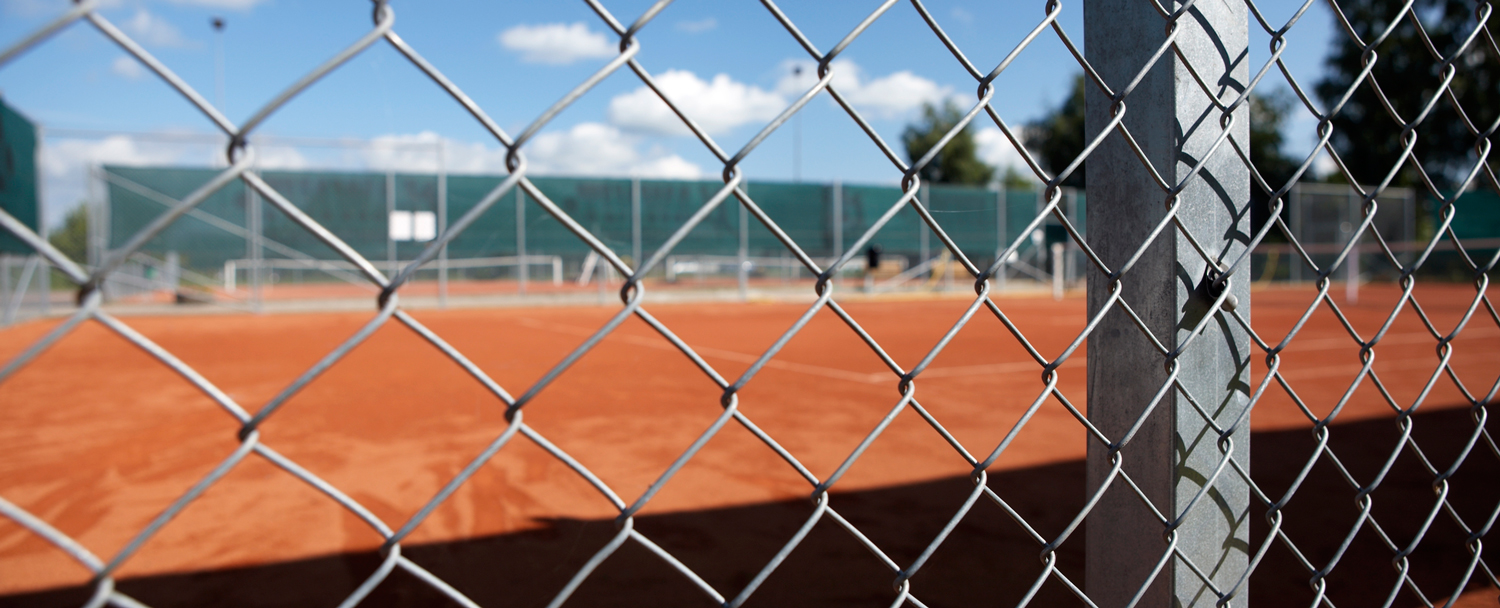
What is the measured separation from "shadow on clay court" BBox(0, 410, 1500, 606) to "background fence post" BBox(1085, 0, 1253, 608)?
73 centimetres

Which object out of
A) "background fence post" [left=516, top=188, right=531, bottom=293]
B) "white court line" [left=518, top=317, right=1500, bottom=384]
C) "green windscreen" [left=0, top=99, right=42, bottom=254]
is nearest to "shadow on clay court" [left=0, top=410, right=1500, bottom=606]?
"white court line" [left=518, top=317, right=1500, bottom=384]

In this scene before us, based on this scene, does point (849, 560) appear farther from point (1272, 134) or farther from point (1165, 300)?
point (1272, 134)

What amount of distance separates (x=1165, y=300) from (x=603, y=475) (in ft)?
7.25

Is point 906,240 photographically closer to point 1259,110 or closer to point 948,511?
point 948,511

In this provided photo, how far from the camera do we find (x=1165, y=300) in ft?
3.58

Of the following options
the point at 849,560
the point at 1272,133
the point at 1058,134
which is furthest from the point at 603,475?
the point at 1272,133

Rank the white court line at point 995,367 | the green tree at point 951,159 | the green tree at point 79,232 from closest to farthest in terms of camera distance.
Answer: the white court line at point 995,367
the green tree at point 79,232
the green tree at point 951,159

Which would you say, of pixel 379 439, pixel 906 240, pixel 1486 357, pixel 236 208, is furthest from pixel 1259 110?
pixel 379 439

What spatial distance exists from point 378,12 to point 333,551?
1992mm

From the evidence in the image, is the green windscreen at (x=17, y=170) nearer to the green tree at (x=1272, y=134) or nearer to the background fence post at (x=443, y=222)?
the background fence post at (x=443, y=222)

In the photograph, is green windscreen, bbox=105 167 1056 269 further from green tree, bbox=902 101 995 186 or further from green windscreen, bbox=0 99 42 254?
green tree, bbox=902 101 995 186

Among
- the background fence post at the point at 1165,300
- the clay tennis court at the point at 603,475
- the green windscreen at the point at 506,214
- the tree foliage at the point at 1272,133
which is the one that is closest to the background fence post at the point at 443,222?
the green windscreen at the point at 506,214

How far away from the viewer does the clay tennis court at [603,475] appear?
204cm

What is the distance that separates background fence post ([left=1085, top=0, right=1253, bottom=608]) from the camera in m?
1.07
